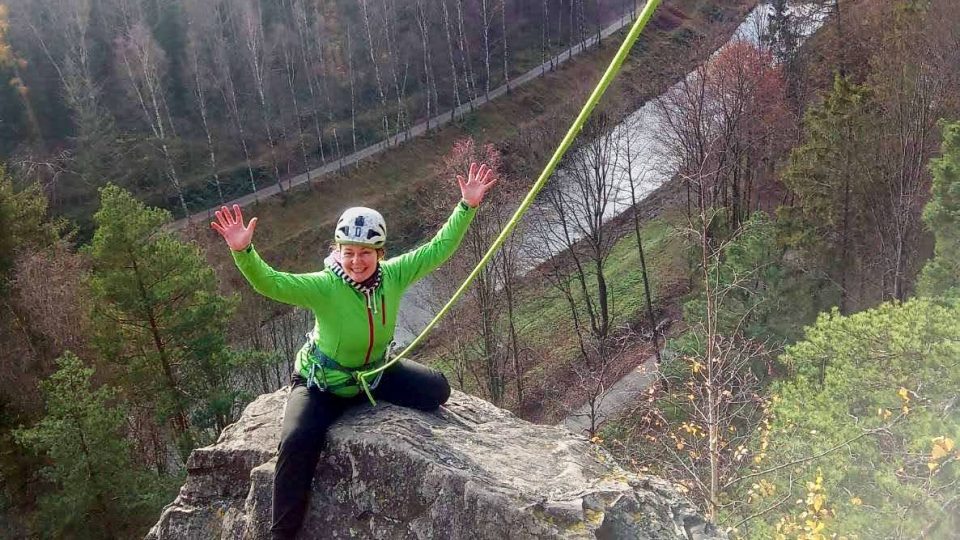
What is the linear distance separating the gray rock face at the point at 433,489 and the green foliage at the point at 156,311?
10.2 metres

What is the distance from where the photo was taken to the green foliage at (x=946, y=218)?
1266 centimetres

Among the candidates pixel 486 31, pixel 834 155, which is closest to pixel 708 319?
pixel 834 155

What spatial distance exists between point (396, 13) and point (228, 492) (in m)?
35.4

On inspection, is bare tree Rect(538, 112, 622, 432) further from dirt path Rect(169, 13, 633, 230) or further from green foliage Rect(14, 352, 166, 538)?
dirt path Rect(169, 13, 633, 230)

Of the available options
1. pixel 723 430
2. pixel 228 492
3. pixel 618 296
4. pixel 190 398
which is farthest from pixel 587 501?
pixel 618 296

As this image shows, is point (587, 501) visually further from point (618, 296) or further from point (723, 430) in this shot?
point (618, 296)

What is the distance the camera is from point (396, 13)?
1451 inches

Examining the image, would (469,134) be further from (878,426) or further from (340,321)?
(340,321)

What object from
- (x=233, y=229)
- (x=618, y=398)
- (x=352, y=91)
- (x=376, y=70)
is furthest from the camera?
(x=376, y=70)

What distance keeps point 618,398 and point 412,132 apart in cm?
2133

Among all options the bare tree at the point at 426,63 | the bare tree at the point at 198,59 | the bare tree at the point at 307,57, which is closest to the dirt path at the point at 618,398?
the bare tree at the point at 426,63

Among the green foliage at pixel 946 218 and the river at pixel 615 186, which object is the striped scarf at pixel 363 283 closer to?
the green foliage at pixel 946 218

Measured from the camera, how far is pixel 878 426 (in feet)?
26.1

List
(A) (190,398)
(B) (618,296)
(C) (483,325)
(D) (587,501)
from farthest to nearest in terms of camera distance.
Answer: (B) (618,296), (C) (483,325), (A) (190,398), (D) (587,501)
